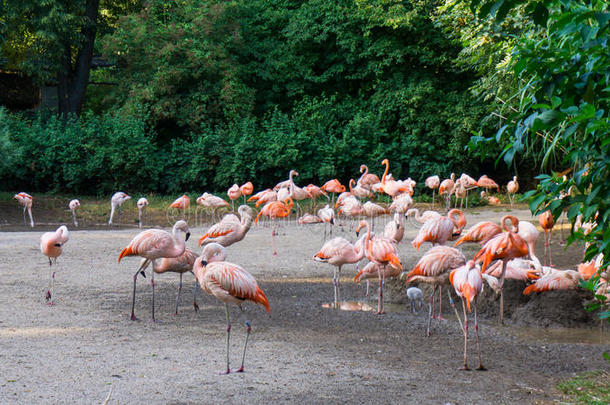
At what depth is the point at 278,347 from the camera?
208 inches

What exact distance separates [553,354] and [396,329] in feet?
4.54

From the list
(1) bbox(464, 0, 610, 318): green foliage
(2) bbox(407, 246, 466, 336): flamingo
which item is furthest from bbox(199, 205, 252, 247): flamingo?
(1) bbox(464, 0, 610, 318): green foliage

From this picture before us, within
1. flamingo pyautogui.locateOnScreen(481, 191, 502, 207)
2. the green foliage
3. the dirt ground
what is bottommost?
the dirt ground

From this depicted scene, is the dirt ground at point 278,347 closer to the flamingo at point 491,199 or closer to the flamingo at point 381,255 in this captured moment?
the flamingo at point 381,255

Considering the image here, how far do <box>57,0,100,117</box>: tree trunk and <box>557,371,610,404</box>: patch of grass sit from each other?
1909 cm

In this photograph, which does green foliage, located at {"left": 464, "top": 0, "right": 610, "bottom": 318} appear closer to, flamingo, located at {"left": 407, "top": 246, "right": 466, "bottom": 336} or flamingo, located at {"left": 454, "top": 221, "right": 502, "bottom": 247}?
flamingo, located at {"left": 407, "top": 246, "right": 466, "bottom": 336}

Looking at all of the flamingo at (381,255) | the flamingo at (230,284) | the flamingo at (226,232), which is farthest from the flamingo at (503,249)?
the flamingo at (226,232)

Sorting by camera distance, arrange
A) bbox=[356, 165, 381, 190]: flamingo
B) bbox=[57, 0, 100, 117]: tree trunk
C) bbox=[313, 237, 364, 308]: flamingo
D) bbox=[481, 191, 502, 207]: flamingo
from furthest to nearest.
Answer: bbox=[57, 0, 100, 117]: tree trunk
bbox=[481, 191, 502, 207]: flamingo
bbox=[356, 165, 381, 190]: flamingo
bbox=[313, 237, 364, 308]: flamingo

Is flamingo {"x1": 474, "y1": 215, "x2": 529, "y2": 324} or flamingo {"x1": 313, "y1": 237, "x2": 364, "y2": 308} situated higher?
flamingo {"x1": 474, "y1": 215, "x2": 529, "y2": 324}

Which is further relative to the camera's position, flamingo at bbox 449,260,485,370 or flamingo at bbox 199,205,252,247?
flamingo at bbox 199,205,252,247

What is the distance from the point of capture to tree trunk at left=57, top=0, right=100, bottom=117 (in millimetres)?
20375

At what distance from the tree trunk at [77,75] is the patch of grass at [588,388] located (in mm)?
19091

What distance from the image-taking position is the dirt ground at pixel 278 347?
13.9 ft

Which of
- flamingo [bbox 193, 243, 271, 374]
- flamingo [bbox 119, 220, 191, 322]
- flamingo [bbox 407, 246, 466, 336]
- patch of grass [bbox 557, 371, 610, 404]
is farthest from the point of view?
flamingo [bbox 119, 220, 191, 322]
